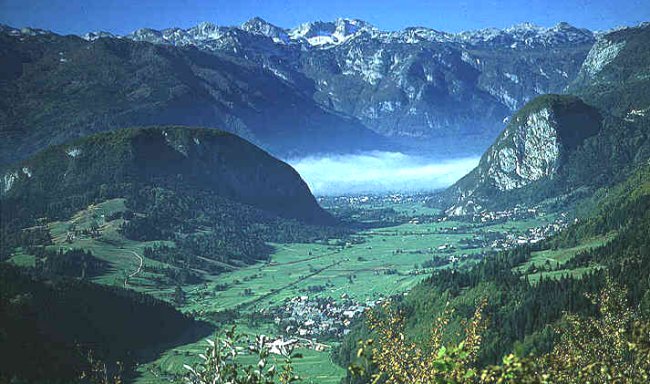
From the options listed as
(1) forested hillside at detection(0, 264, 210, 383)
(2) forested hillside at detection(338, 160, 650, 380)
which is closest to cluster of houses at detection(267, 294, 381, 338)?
(2) forested hillside at detection(338, 160, 650, 380)

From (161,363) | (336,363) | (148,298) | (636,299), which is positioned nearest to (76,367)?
(161,363)

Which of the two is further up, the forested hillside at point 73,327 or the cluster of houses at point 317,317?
the forested hillside at point 73,327

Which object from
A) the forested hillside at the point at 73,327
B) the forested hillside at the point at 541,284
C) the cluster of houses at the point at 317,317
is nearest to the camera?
the forested hillside at the point at 73,327

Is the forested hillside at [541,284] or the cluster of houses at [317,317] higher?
the forested hillside at [541,284]

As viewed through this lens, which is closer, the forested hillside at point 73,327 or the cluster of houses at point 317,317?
the forested hillside at point 73,327

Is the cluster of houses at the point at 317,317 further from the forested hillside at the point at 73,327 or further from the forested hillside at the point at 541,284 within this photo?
the forested hillside at the point at 73,327

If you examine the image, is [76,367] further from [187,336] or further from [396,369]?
[396,369]

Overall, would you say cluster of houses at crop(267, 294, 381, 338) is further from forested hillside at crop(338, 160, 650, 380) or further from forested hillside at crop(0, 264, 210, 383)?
forested hillside at crop(0, 264, 210, 383)

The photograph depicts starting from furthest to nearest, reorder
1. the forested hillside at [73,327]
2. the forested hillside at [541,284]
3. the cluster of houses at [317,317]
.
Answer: the cluster of houses at [317,317]
the forested hillside at [541,284]
the forested hillside at [73,327]

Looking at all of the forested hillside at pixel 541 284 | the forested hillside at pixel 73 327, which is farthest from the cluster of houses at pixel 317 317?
the forested hillside at pixel 73 327
